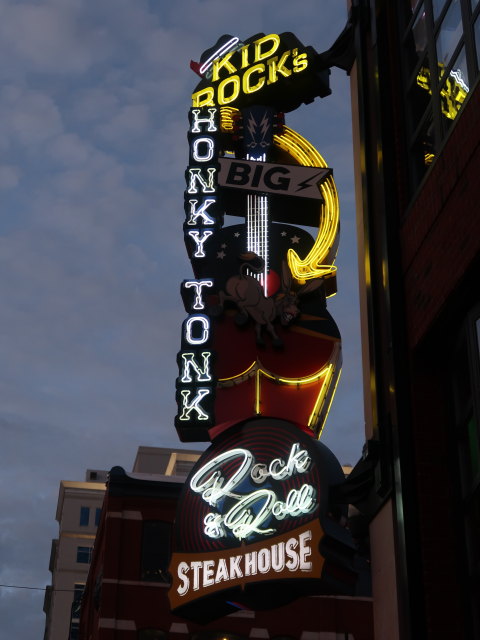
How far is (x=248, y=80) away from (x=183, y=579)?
50.1ft

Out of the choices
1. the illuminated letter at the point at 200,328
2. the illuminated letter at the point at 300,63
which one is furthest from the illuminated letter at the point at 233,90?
the illuminated letter at the point at 200,328

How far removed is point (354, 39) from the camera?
16.7 meters

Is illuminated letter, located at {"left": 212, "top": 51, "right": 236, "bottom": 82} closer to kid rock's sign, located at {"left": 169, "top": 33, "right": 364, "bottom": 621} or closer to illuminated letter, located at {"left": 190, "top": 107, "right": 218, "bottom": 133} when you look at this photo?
kid rock's sign, located at {"left": 169, "top": 33, "right": 364, "bottom": 621}

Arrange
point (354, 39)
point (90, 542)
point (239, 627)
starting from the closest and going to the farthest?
point (354, 39), point (239, 627), point (90, 542)

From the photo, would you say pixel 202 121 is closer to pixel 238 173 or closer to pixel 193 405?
pixel 238 173

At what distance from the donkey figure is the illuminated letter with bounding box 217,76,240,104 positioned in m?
6.33

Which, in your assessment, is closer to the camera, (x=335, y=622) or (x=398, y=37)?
(x=398, y=37)

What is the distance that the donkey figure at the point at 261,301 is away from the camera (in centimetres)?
2277

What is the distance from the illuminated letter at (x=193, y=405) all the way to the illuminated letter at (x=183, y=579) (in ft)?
14.5

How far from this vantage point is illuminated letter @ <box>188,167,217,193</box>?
24875mm

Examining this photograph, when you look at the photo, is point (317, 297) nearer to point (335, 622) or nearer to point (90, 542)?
point (335, 622)

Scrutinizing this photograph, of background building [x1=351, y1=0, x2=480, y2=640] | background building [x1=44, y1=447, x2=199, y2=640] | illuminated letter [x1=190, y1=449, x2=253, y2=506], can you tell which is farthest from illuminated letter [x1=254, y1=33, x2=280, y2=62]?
background building [x1=44, y1=447, x2=199, y2=640]

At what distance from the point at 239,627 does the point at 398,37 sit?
2537 centimetres

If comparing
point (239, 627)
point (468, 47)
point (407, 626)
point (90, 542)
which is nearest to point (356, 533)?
point (407, 626)
